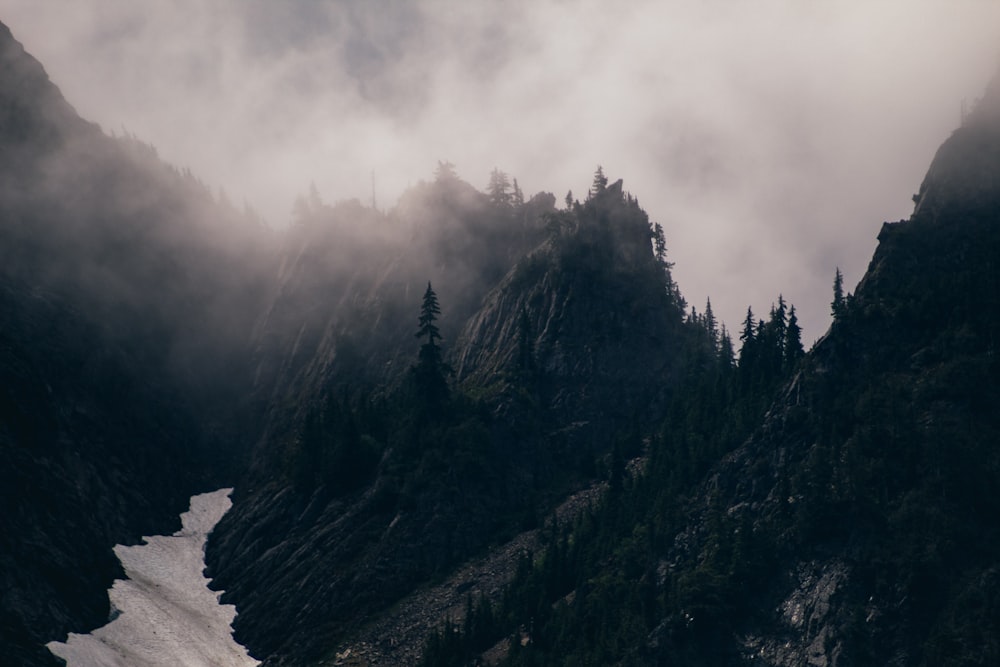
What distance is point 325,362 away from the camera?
625 ft

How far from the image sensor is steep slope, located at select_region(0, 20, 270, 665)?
410ft

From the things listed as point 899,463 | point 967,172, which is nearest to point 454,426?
point 899,463

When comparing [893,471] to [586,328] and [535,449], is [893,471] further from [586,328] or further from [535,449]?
[586,328]

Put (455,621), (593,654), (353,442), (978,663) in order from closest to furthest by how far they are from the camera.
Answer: (978,663) → (593,654) → (455,621) → (353,442)

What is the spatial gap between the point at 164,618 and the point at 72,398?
4781 centimetres

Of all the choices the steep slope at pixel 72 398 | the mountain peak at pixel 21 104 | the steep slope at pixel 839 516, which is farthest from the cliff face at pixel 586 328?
the mountain peak at pixel 21 104

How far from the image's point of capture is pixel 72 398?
6324 inches

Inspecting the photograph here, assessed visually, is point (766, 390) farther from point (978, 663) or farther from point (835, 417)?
point (978, 663)

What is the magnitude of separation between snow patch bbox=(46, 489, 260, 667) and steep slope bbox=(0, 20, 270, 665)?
2.72m

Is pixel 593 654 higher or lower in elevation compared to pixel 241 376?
lower

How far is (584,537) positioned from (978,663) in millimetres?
50771

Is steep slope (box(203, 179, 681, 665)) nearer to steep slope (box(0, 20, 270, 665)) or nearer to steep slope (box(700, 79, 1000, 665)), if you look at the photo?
steep slope (box(0, 20, 270, 665))

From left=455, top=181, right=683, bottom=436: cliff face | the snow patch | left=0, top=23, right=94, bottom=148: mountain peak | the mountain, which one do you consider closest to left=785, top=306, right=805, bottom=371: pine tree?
the mountain

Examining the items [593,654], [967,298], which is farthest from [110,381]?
[967,298]
